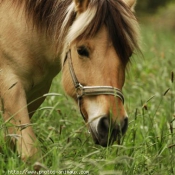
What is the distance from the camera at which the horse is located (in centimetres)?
346

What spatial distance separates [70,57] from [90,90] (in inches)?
15.2

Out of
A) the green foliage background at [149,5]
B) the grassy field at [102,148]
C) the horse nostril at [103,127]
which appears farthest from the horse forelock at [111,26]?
the green foliage background at [149,5]

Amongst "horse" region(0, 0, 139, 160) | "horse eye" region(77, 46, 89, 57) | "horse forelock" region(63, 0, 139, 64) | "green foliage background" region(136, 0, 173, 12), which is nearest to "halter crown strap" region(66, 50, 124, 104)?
"horse" region(0, 0, 139, 160)

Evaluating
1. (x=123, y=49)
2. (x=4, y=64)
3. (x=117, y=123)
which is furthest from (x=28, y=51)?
(x=117, y=123)

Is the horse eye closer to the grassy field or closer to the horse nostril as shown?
the grassy field

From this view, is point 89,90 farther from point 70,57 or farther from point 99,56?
point 70,57

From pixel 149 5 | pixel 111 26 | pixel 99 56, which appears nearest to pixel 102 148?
pixel 99 56

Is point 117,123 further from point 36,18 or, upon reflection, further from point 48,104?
point 48,104

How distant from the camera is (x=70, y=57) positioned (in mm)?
3797

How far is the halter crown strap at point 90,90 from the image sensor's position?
11.3 feet

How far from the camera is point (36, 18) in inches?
160

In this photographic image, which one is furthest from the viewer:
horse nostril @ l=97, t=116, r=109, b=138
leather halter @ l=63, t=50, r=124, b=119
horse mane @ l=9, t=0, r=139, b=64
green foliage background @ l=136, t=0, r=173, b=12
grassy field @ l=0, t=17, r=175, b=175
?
green foliage background @ l=136, t=0, r=173, b=12

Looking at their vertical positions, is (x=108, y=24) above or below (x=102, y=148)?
above

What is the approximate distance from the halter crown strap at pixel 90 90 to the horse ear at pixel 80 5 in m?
0.34
